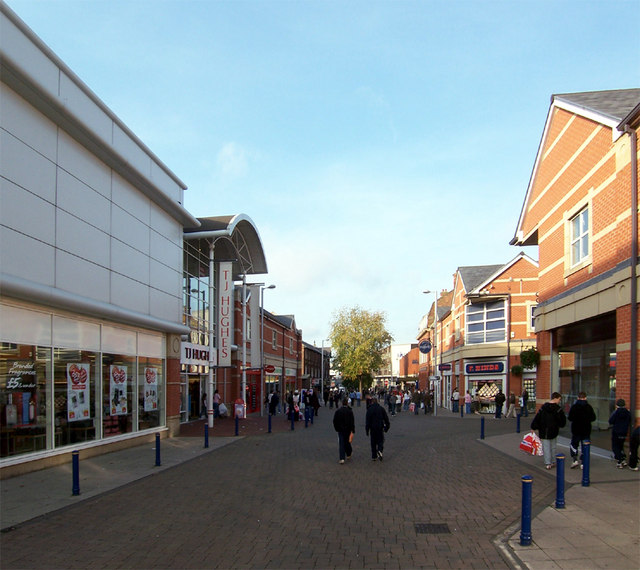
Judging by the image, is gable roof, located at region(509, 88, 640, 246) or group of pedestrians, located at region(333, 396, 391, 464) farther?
group of pedestrians, located at region(333, 396, 391, 464)

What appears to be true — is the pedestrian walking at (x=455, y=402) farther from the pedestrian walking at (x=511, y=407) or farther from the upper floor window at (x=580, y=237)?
the upper floor window at (x=580, y=237)

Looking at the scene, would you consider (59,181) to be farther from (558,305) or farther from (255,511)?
(558,305)

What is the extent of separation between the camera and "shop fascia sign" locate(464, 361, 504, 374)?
1450 inches

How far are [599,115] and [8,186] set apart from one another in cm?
1327

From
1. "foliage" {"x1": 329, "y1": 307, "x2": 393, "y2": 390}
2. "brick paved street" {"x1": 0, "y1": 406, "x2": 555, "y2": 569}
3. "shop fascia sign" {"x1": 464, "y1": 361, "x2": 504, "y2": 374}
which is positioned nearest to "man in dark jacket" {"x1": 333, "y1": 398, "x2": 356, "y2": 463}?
Answer: "brick paved street" {"x1": 0, "y1": 406, "x2": 555, "y2": 569}

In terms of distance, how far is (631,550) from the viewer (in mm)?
6289

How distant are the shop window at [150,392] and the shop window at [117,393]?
0.63 metres

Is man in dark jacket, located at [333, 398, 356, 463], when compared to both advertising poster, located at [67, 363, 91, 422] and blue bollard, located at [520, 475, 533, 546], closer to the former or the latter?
advertising poster, located at [67, 363, 91, 422]

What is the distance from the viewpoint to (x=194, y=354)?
75.4 ft

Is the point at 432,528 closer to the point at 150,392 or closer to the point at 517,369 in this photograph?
the point at 150,392

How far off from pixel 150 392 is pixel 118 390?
8.01 ft

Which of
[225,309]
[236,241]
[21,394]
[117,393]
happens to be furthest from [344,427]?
[236,241]

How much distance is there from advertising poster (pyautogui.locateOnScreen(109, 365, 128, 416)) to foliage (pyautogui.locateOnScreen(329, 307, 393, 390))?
47.9m

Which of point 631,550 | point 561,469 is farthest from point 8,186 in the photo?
point 631,550
